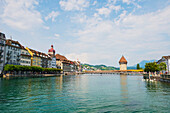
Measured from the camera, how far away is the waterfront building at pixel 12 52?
99000 millimetres

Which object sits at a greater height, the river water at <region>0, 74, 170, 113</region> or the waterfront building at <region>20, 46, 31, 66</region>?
the waterfront building at <region>20, 46, 31, 66</region>

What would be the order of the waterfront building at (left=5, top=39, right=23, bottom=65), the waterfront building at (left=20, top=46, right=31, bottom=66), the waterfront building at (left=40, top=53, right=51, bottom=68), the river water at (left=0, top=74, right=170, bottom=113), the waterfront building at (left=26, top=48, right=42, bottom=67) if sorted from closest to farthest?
the river water at (left=0, top=74, right=170, bottom=113), the waterfront building at (left=5, top=39, right=23, bottom=65), the waterfront building at (left=20, top=46, right=31, bottom=66), the waterfront building at (left=26, top=48, right=42, bottom=67), the waterfront building at (left=40, top=53, right=51, bottom=68)

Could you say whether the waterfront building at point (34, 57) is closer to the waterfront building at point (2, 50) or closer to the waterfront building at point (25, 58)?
the waterfront building at point (25, 58)

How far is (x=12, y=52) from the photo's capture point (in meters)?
104

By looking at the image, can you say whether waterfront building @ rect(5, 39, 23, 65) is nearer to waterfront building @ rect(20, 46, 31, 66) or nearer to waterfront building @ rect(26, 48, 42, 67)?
waterfront building @ rect(20, 46, 31, 66)

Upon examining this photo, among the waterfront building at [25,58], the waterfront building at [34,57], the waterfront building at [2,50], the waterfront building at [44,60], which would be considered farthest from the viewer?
the waterfront building at [44,60]

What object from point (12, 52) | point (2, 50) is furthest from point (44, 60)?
point (2, 50)

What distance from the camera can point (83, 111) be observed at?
60.9 ft

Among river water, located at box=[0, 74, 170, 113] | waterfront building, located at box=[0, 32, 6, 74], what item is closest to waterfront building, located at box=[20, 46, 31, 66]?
waterfront building, located at box=[0, 32, 6, 74]

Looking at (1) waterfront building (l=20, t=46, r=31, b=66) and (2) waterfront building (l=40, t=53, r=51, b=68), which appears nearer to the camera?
(1) waterfront building (l=20, t=46, r=31, b=66)

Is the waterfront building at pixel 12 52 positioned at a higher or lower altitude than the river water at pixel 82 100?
higher

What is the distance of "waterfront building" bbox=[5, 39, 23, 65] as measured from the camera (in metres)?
99.0

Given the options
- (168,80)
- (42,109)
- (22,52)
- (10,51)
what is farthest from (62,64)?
(42,109)

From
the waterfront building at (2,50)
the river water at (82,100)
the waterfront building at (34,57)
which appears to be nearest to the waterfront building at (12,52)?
the waterfront building at (2,50)
